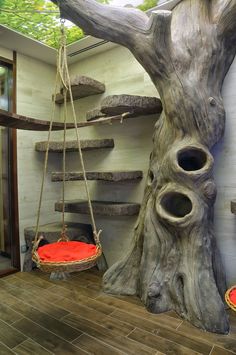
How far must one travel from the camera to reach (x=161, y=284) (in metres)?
2.02

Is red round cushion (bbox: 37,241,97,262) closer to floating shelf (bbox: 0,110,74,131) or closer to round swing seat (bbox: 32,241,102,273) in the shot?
round swing seat (bbox: 32,241,102,273)

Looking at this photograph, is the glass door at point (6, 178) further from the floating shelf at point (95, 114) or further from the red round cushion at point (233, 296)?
the red round cushion at point (233, 296)

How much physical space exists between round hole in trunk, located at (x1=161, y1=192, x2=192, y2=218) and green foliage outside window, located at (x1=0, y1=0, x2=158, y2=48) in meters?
1.63

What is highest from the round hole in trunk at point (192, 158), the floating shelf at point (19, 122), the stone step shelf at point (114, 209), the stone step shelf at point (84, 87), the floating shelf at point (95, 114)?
the stone step shelf at point (84, 87)

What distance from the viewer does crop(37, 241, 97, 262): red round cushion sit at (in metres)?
1.63

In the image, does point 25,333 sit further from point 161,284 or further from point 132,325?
point 161,284

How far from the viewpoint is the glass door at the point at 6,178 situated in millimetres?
2828

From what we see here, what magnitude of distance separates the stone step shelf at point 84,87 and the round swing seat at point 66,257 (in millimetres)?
1593

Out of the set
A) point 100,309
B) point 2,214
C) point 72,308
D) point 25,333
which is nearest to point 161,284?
point 100,309

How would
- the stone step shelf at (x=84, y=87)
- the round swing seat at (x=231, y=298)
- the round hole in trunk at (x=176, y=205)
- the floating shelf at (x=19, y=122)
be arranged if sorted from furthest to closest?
the stone step shelf at (x=84, y=87)
the round hole in trunk at (x=176, y=205)
the floating shelf at (x=19, y=122)
the round swing seat at (x=231, y=298)

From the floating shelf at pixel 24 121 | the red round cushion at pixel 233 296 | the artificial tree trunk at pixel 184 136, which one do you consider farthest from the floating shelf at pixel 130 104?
the red round cushion at pixel 233 296

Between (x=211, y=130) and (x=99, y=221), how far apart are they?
162cm

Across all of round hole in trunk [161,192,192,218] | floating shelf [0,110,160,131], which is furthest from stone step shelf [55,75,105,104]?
round hole in trunk [161,192,192,218]

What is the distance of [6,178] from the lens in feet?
9.52
